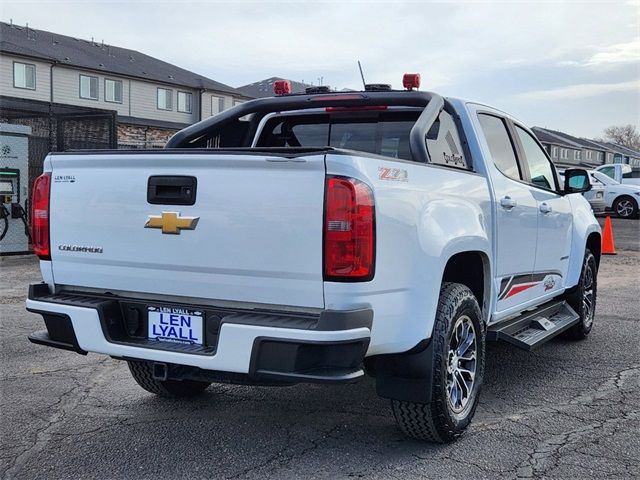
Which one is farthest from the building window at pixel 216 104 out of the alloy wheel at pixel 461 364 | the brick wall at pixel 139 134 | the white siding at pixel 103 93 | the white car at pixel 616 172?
the alloy wheel at pixel 461 364

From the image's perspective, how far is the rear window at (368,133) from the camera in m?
4.51

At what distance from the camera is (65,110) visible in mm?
13641

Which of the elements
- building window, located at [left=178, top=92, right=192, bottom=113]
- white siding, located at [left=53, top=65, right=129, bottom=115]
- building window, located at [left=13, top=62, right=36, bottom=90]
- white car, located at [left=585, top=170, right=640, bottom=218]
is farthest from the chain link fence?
building window, located at [left=178, top=92, right=192, bottom=113]

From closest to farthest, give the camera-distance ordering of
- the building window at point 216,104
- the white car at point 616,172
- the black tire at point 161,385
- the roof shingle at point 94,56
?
1. the black tire at point 161,385
2. the white car at point 616,172
3. the roof shingle at point 94,56
4. the building window at point 216,104

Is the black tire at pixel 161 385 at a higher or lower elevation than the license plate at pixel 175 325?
lower

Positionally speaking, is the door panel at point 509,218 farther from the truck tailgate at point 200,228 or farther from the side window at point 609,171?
the side window at point 609,171

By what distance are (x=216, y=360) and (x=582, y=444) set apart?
211 centimetres

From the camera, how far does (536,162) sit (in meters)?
5.73

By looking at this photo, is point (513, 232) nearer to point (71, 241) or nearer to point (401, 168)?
point (401, 168)

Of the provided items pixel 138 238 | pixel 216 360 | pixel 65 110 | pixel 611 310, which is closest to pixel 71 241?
pixel 138 238

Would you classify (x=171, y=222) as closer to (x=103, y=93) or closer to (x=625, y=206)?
(x=625, y=206)

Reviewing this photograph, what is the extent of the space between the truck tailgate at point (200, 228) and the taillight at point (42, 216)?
51mm

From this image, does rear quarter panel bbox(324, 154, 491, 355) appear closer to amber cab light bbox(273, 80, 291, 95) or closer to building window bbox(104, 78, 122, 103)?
amber cab light bbox(273, 80, 291, 95)

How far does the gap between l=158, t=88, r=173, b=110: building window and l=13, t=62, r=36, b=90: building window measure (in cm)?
856
